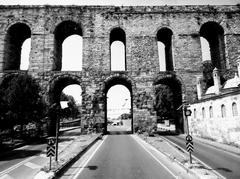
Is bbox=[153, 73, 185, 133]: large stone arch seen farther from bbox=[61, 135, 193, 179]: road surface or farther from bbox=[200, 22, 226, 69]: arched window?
bbox=[61, 135, 193, 179]: road surface

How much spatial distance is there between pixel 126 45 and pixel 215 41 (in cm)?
1411

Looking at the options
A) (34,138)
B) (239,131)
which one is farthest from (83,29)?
(239,131)

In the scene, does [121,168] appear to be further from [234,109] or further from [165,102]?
[165,102]

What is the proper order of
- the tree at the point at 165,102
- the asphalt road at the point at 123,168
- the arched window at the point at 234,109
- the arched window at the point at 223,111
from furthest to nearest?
1. the tree at the point at 165,102
2. the arched window at the point at 223,111
3. the arched window at the point at 234,109
4. the asphalt road at the point at 123,168

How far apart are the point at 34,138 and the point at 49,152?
1224cm

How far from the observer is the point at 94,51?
2397cm

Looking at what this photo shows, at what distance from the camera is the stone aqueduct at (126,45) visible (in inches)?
902

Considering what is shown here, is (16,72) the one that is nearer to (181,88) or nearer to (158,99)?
(181,88)

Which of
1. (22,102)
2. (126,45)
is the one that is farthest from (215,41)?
(22,102)

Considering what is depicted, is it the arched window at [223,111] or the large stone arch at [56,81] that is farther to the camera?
the large stone arch at [56,81]

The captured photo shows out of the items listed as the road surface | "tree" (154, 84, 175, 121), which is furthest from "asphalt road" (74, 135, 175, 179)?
"tree" (154, 84, 175, 121)

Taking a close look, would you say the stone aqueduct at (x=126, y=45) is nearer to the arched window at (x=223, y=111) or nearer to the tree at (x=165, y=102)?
the arched window at (x=223, y=111)

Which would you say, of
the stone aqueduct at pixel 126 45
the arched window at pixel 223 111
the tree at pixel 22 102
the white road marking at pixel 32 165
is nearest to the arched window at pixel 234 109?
the arched window at pixel 223 111

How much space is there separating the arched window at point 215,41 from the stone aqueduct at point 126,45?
142mm
